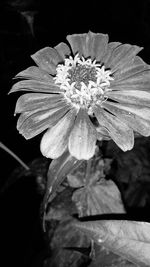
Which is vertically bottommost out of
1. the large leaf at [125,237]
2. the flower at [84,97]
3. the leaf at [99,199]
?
the leaf at [99,199]

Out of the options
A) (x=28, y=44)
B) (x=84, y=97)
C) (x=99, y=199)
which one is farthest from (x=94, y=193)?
(x=28, y=44)

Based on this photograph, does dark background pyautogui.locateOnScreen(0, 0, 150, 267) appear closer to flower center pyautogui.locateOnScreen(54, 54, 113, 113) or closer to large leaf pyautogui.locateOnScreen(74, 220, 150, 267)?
flower center pyautogui.locateOnScreen(54, 54, 113, 113)

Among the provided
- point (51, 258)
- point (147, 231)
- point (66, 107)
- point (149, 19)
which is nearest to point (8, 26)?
point (149, 19)

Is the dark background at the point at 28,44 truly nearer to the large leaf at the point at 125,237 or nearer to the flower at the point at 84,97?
the flower at the point at 84,97

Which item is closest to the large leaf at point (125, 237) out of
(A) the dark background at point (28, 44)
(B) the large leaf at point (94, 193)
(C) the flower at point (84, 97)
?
(C) the flower at point (84, 97)

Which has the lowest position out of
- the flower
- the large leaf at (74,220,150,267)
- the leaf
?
the leaf

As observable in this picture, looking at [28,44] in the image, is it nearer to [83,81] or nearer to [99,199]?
[83,81]

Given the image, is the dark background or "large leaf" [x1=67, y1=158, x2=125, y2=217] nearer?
"large leaf" [x1=67, y1=158, x2=125, y2=217]

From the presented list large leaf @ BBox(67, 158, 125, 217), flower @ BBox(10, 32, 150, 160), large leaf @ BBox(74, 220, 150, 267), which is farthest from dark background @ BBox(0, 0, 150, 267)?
large leaf @ BBox(74, 220, 150, 267)
